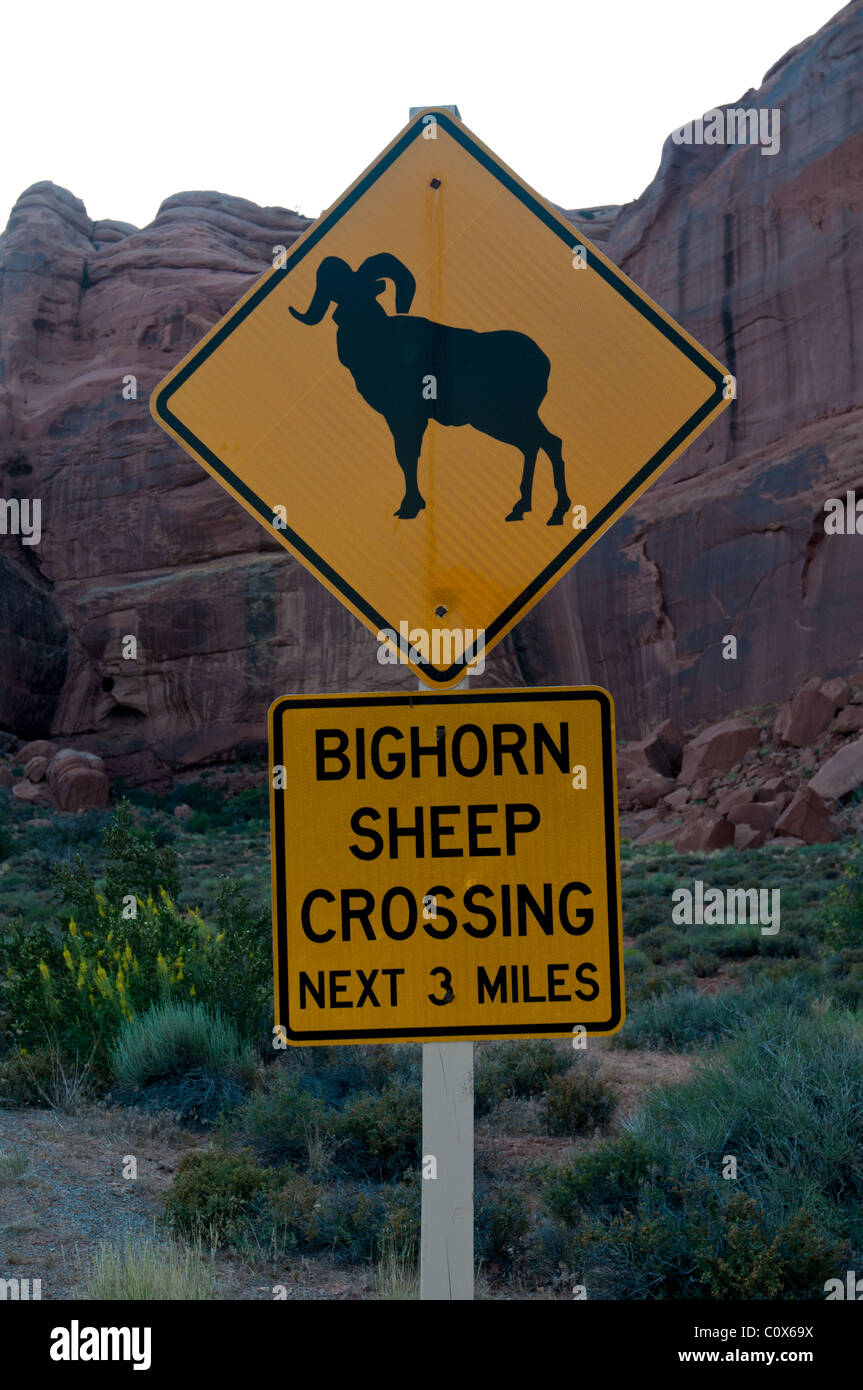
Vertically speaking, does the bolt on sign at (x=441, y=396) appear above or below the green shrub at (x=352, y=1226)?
above

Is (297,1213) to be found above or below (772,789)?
below

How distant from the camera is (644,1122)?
516cm

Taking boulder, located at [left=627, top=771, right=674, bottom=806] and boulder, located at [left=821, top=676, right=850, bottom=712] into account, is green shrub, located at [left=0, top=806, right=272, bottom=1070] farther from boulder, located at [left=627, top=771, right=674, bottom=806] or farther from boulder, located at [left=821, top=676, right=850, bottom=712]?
boulder, located at [left=821, top=676, right=850, bottom=712]

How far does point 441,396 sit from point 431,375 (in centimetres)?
5

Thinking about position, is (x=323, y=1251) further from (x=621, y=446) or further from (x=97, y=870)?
(x=97, y=870)

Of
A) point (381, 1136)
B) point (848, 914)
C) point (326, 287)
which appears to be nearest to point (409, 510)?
point (326, 287)

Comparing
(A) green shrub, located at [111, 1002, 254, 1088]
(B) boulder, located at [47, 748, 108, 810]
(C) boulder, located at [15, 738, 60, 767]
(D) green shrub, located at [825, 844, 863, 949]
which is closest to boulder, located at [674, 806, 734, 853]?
(D) green shrub, located at [825, 844, 863, 949]

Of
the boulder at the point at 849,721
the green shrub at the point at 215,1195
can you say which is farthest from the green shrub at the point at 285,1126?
the boulder at the point at 849,721

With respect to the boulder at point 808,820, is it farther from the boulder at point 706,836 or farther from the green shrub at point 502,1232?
the green shrub at point 502,1232

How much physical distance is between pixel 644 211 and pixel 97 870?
107ft

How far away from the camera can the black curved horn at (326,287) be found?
2096 millimetres

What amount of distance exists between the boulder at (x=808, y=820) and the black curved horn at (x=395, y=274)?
839 inches

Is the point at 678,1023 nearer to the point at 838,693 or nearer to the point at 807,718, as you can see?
the point at 807,718

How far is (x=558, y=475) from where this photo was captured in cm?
210
